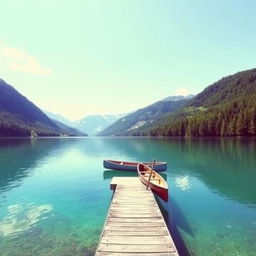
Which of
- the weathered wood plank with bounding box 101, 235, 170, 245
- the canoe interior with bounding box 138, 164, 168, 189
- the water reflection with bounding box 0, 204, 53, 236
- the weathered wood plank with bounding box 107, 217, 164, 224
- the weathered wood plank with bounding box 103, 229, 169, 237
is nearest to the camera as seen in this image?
the weathered wood plank with bounding box 101, 235, 170, 245

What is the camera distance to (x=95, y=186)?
33.4 metres

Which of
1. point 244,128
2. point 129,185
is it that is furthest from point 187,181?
point 244,128

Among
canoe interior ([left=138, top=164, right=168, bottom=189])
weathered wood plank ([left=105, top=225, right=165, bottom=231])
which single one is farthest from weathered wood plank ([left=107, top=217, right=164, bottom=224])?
canoe interior ([left=138, top=164, right=168, bottom=189])

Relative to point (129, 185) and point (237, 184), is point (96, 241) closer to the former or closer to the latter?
point (129, 185)

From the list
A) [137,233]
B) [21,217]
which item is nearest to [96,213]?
[21,217]

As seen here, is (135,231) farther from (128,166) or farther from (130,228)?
(128,166)

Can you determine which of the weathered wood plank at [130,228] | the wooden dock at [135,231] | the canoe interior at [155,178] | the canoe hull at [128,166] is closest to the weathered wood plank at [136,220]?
the wooden dock at [135,231]

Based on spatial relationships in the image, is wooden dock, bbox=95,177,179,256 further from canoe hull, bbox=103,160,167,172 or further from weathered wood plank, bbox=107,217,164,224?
canoe hull, bbox=103,160,167,172

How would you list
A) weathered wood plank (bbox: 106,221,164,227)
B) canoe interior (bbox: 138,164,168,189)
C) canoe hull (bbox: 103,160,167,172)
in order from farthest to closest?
canoe hull (bbox: 103,160,167,172) → canoe interior (bbox: 138,164,168,189) → weathered wood plank (bbox: 106,221,164,227)

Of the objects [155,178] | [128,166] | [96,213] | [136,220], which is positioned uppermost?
[155,178]

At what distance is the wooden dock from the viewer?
11203 millimetres

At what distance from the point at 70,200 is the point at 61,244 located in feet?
35.3

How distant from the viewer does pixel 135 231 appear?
44.1ft

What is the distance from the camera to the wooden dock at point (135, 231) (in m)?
11.2
